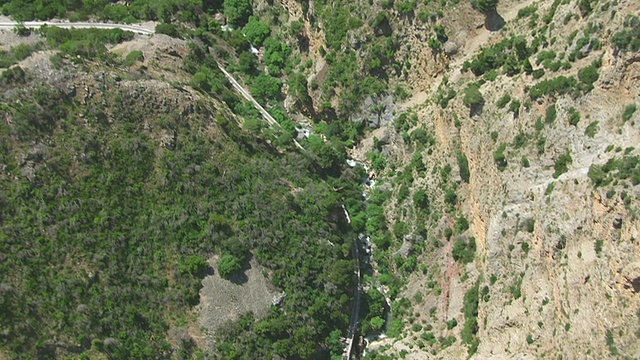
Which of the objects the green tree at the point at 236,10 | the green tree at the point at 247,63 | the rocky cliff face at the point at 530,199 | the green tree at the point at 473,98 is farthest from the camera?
the green tree at the point at 236,10

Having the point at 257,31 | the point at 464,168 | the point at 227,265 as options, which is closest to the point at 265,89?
the point at 257,31

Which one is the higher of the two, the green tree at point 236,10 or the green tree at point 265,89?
the green tree at point 236,10

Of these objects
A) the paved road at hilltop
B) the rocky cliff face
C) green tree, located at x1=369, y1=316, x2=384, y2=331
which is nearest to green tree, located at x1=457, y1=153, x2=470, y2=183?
the rocky cliff face

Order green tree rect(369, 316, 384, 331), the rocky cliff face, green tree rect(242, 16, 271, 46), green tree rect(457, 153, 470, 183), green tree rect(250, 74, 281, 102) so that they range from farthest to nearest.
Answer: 1. green tree rect(242, 16, 271, 46)
2. green tree rect(250, 74, 281, 102)
3. green tree rect(369, 316, 384, 331)
4. green tree rect(457, 153, 470, 183)
5. the rocky cliff face

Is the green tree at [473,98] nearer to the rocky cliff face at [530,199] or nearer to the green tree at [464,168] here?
the rocky cliff face at [530,199]

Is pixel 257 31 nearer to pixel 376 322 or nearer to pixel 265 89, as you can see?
pixel 265 89

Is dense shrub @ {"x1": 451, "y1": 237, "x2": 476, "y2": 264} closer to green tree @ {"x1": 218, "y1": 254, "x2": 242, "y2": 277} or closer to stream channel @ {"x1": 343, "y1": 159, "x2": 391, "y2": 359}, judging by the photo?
stream channel @ {"x1": 343, "y1": 159, "x2": 391, "y2": 359}

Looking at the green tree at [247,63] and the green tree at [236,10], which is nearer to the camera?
the green tree at [247,63]

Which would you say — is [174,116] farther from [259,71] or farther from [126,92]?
[259,71]

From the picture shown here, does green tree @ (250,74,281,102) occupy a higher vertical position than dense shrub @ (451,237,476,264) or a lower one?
→ higher

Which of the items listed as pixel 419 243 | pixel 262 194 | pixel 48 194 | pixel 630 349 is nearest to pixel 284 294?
pixel 262 194

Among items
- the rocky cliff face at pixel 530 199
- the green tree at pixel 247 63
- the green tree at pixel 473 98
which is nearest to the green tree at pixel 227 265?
the rocky cliff face at pixel 530 199
